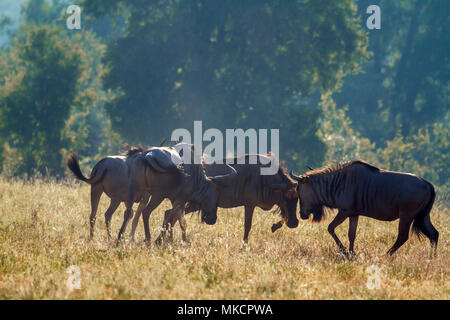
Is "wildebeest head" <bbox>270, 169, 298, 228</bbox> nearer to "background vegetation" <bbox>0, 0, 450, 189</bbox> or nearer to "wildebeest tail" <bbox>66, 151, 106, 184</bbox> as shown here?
"wildebeest tail" <bbox>66, 151, 106, 184</bbox>

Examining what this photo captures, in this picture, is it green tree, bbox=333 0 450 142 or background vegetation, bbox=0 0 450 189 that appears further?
green tree, bbox=333 0 450 142

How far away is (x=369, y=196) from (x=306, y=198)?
3.65 ft

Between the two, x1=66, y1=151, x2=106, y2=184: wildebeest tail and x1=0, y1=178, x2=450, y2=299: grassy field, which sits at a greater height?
x1=66, y1=151, x2=106, y2=184: wildebeest tail

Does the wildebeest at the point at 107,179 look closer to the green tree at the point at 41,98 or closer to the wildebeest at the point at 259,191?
the wildebeest at the point at 259,191

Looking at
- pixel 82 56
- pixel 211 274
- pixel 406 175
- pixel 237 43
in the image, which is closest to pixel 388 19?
pixel 237 43

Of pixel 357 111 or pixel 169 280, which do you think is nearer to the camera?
pixel 169 280

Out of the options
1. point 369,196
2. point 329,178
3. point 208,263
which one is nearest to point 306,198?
point 329,178

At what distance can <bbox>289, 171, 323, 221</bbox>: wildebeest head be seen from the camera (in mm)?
9867

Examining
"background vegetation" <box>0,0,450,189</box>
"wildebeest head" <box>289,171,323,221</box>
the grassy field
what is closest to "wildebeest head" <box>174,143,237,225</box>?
the grassy field

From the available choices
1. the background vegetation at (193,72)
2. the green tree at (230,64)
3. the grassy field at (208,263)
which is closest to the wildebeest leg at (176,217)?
the grassy field at (208,263)

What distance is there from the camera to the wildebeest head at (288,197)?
34.9 ft

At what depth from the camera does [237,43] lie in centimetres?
2680
